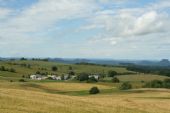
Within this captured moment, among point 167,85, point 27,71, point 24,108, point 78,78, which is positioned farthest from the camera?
point 27,71

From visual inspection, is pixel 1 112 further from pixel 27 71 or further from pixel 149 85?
pixel 27 71

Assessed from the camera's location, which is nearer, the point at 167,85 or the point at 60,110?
the point at 60,110

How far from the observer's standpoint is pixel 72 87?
388 ft

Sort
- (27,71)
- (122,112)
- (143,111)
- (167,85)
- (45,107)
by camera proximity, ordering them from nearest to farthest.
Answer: (45,107) < (122,112) < (143,111) < (167,85) < (27,71)

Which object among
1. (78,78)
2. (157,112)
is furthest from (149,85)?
(157,112)

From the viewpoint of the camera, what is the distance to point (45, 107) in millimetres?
35406

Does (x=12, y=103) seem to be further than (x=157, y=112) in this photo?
No

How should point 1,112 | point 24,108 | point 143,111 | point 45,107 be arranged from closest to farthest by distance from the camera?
1. point 1,112
2. point 24,108
3. point 45,107
4. point 143,111

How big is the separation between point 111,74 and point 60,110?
160498 mm

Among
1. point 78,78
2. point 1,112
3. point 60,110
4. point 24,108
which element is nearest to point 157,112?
point 60,110

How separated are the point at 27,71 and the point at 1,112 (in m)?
162

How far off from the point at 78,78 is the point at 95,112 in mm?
133419

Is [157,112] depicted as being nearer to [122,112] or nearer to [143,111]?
[143,111]

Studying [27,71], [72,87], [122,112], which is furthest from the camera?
[27,71]
